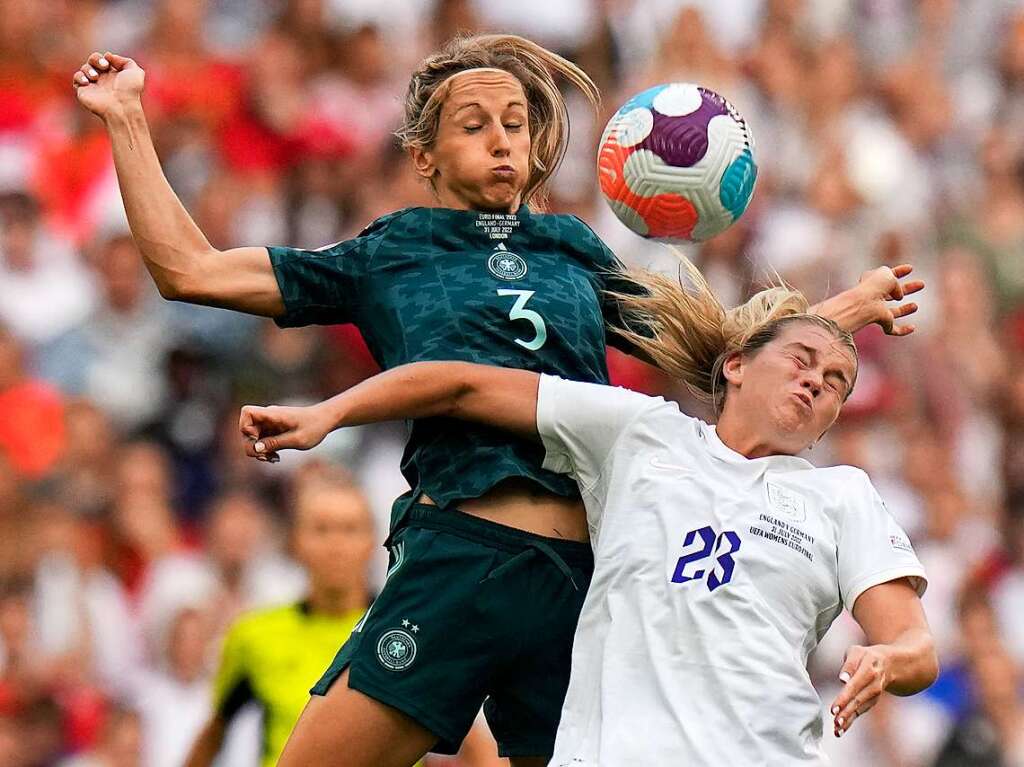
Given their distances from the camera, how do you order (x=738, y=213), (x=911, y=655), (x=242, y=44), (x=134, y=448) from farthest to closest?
(x=242, y=44)
(x=134, y=448)
(x=738, y=213)
(x=911, y=655)

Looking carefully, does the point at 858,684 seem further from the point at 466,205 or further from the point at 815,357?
the point at 466,205

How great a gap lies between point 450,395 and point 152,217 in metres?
0.81

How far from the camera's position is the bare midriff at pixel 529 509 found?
431 cm

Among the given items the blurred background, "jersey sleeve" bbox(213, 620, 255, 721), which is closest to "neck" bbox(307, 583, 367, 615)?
"jersey sleeve" bbox(213, 620, 255, 721)

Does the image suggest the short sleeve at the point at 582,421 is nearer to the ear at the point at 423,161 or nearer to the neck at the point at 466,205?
the neck at the point at 466,205

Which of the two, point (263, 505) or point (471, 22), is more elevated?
point (471, 22)

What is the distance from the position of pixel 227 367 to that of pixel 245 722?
5.79ft

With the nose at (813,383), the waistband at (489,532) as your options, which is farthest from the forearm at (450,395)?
the nose at (813,383)

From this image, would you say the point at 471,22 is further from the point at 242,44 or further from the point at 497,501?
the point at 497,501

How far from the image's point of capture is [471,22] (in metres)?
10.3

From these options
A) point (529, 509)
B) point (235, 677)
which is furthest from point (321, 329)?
point (529, 509)

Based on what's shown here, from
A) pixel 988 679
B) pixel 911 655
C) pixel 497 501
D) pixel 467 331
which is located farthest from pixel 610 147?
pixel 988 679

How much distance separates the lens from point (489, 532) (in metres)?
4.28

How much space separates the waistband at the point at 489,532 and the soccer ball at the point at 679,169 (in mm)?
936
